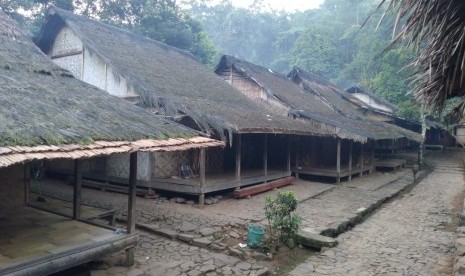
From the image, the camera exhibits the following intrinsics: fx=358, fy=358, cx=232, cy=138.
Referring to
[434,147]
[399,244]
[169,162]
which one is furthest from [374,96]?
[399,244]

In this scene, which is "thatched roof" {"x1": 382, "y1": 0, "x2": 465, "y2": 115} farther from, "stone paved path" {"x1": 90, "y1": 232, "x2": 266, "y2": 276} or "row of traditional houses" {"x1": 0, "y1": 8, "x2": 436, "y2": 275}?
"stone paved path" {"x1": 90, "y1": 232, "x2": 266, "y2": 276}

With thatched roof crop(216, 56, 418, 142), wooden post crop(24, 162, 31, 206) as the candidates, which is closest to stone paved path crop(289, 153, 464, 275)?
thatched roof crop(216, 56, 418, 142)

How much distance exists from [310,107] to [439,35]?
46.5ft

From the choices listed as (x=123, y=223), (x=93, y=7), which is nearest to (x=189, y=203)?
(x=123, y=223)

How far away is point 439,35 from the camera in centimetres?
380

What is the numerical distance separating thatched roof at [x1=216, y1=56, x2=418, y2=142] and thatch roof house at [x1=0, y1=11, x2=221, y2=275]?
878cm

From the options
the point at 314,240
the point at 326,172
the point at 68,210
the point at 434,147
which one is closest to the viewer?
the point at 314,240

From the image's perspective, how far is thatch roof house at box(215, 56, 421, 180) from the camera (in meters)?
15.2

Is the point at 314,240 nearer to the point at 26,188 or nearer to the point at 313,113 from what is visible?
the point at 26,188

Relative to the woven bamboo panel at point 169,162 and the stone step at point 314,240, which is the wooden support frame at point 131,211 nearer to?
the stone step at point 314,240

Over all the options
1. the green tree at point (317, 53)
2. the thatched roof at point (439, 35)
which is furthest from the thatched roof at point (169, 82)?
the green tree at point (317, 53)

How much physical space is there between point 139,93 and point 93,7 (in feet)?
48.3

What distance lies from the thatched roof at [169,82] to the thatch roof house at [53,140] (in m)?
3.49

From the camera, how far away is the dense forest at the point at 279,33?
23141 millimetres
